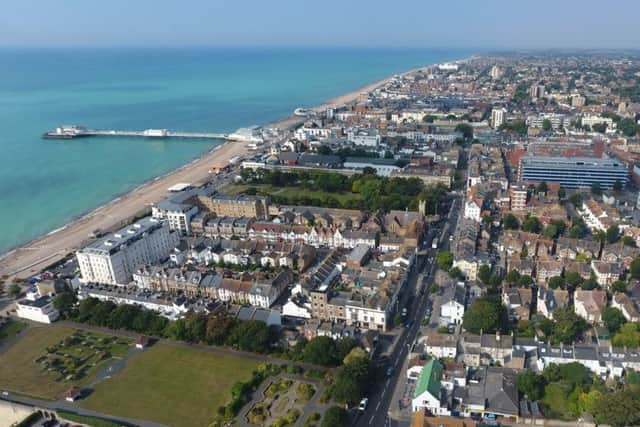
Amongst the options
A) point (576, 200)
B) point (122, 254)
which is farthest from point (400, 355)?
point (576, 200)

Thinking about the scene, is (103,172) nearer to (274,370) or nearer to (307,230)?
(307,230)

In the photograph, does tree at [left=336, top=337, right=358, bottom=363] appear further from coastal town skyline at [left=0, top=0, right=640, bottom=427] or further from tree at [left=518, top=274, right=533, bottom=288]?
tree at [left=518, top=274, right=533, bottom=288]

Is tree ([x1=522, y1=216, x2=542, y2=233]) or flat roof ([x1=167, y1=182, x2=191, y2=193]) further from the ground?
flat roof ([x1=167, y1=182, x2=191, y2=193])

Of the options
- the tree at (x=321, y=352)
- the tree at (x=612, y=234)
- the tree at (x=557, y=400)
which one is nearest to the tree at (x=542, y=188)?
the tree at (x=612, y=234)

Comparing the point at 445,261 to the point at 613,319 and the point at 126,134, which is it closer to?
the point at 613,319

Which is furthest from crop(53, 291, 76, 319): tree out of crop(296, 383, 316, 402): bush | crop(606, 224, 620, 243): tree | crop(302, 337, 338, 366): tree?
crop(606, 224, 620, 243): tree
